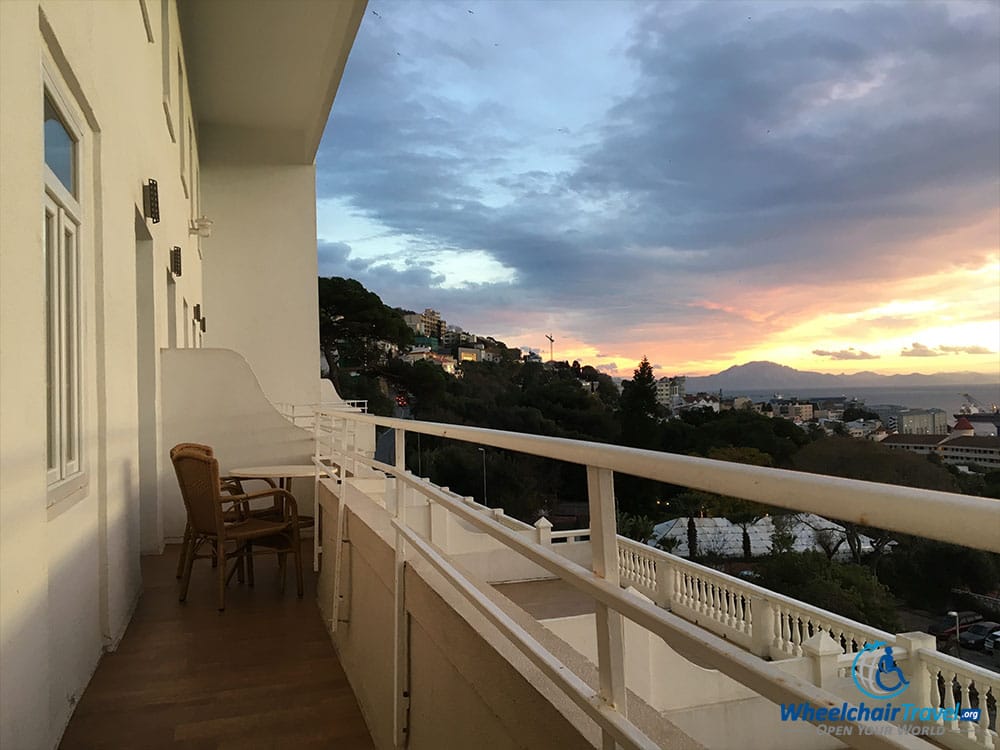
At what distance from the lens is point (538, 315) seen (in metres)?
65.5

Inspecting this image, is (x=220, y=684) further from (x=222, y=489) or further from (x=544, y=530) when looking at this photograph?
(x=544, y=530)

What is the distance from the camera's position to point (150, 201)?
190 inches

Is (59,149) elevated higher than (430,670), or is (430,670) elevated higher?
(59,149)

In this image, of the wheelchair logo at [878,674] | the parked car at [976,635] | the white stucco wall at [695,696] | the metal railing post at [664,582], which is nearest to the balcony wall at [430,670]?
the wheelchair logo at [878,674]

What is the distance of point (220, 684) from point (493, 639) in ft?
6.73

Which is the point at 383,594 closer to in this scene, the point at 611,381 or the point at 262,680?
the point at 262,680

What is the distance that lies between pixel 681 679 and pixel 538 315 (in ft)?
195

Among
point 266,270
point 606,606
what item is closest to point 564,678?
point 606,606

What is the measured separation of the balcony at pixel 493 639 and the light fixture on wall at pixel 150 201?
5.10ft

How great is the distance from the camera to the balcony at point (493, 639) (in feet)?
1.90

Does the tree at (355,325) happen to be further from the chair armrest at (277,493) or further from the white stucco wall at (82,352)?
the chair armrest at (277,493)

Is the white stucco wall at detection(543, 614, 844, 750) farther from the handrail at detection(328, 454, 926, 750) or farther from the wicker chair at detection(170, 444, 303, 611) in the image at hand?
the handrail at detection(328, 454, 926, 750)

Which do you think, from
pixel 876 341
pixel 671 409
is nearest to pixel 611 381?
pixel 671 409

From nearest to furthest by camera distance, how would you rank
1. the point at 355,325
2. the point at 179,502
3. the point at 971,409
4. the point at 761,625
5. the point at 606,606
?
1. the point at 606,606
2. the point at 971,409
3. the point at 179,502
4. the point at 761,625
5. the point at 355,325
